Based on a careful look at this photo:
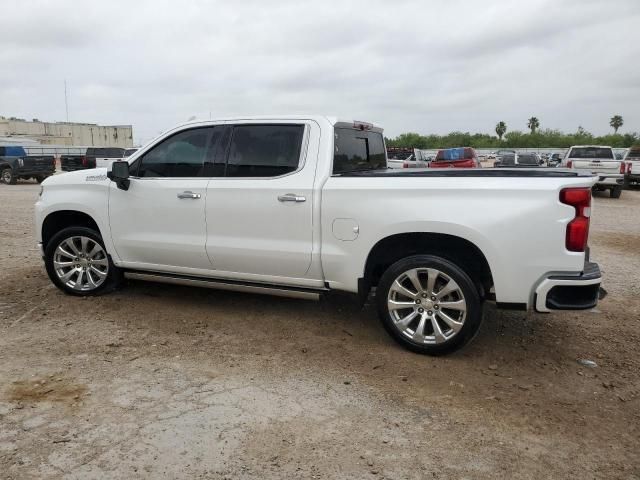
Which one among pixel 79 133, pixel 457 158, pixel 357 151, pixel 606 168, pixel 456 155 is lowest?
pixel 606 168

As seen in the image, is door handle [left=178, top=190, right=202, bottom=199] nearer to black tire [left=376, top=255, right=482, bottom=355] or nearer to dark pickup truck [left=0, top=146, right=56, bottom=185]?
black tire [left=376, top=255, right=482, bottom=355]

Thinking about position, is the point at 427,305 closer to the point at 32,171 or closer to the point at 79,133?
the point at 32,171

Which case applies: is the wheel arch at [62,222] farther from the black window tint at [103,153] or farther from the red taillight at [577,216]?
the black window tint at [103,153]

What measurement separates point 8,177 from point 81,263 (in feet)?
67.0

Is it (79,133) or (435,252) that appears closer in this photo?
(435,252)

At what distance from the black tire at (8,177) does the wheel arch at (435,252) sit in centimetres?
2263

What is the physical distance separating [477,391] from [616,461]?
3.20 feet

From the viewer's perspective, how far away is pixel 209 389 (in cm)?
367

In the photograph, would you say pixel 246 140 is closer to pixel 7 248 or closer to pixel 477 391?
pixel 477 391

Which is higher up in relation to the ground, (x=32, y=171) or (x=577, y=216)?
(x=32, y=171)

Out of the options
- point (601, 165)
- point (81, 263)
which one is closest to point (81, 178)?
point (81, 263)

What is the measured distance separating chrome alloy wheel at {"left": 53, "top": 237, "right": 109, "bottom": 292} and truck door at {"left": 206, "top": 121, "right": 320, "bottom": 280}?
150cm

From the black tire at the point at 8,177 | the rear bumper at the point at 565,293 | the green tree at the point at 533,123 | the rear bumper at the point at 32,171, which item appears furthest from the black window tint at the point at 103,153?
the green tree at the point at 533,123

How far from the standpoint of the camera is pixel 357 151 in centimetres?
527
